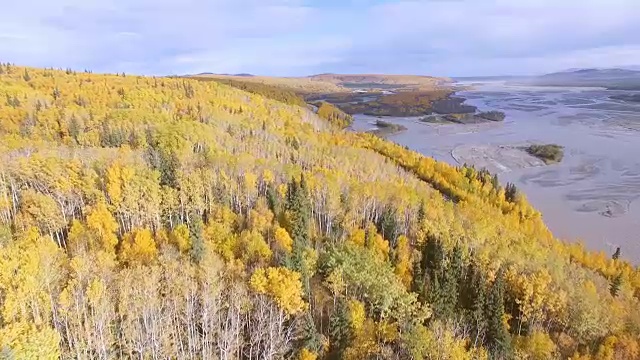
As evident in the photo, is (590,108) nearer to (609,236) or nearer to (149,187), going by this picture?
(609,236)

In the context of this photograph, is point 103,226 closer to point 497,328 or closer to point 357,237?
point 357,237

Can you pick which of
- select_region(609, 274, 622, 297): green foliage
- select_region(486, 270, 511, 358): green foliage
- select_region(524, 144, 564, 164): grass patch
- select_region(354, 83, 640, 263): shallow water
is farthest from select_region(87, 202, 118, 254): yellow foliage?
select_region(524, 144, 564, 164): grass patch

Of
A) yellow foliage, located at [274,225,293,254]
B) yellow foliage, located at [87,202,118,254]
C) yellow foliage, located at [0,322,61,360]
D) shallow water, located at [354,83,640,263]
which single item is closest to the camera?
yellow foliage, located at [0,322,61,360]

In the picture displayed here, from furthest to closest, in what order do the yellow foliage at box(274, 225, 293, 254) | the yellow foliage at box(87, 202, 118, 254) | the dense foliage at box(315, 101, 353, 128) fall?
1. the dense foliage at box(315, 101, 353, 128)
2. the yellow foliage at box(274, 225, 293, 254)
3. the yellow foliage at box(87, 202, 118, 254)

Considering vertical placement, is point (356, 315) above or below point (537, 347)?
above

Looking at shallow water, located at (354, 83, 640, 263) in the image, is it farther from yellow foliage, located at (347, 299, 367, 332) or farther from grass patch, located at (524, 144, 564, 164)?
yellow foliage, located at (347, 299, 367, 332)

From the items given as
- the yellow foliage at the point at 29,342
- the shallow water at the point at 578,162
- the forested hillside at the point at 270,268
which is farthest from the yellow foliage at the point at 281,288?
the shallow water at the point at 578,162

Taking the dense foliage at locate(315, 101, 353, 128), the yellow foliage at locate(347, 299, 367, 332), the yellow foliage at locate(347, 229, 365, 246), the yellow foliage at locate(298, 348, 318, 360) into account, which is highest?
the dense foliage at locate(315, 101, 353, 128)

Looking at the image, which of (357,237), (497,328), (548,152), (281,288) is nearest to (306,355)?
(281,288)
